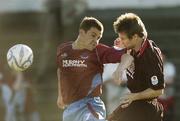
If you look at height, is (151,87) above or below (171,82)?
above

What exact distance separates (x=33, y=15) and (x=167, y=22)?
3025mm

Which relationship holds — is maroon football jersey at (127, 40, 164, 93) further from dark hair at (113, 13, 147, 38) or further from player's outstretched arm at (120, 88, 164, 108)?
dark hair at (113, 13, 147, 38)

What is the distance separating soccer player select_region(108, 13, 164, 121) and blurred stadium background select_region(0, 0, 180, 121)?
8.94m

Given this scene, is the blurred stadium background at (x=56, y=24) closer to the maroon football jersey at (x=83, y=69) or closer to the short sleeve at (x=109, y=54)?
the maroon football jersey at (x=83, y=69)

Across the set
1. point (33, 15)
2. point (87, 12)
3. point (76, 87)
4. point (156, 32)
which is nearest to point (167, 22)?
point (156, 32)

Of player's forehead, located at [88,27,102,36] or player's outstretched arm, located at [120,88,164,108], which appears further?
player's forehead, located at [88,27,102,36]

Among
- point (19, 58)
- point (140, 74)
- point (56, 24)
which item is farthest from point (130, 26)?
point (56, 24)

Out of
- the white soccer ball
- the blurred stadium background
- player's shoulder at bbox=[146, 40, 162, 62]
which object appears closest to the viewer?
player's shoulder at bbox=[146, 40, 162, 62]

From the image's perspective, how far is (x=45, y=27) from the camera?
17922mm

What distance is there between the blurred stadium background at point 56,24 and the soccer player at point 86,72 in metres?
8.25

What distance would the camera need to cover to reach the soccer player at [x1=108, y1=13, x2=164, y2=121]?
7965 mm

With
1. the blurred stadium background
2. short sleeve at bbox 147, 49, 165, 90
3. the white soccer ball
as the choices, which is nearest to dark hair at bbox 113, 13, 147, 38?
short sleeve at bbox 147, 49, 165, 90

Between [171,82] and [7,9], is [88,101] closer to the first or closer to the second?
[171,82]

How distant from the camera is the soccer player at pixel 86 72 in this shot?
340 inches
